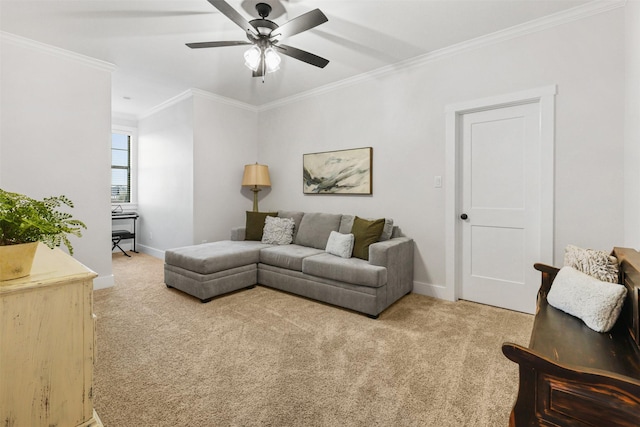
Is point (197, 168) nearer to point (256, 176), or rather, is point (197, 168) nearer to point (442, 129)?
point (256, 176)

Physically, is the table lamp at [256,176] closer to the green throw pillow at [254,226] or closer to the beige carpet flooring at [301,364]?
the green throw pillow at [254,226]

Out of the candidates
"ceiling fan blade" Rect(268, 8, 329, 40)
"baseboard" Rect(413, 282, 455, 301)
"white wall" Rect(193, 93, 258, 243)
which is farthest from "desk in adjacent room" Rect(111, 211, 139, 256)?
"baseboard" Rect(413, 282, 455, 301)

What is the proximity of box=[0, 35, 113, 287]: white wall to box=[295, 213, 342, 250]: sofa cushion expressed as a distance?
234 centimetres

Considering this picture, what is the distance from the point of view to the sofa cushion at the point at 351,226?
11.2 feet

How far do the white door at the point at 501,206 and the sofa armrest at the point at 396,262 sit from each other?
1.81 feet

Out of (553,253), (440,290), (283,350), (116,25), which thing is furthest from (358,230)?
(116,25)

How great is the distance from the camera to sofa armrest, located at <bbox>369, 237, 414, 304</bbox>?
9.36ft

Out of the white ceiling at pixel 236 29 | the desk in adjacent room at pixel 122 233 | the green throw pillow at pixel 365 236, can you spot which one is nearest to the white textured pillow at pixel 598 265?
the green throw pillow at pixel 365 236

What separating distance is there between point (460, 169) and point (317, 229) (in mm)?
1767

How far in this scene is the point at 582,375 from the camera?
929 mm

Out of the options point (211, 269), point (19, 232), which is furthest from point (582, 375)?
point (211, 269)

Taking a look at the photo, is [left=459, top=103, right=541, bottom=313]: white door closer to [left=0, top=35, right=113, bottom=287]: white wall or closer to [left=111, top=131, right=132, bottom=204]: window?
[left=0, top=35, right=113, bottom=287]: white wall

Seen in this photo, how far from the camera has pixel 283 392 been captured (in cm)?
172

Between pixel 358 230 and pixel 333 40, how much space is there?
192 cm
